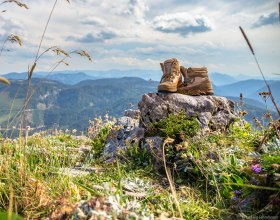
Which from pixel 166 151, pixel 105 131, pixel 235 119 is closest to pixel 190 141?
pixel 166 151

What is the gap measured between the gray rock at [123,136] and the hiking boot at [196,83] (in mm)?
1926

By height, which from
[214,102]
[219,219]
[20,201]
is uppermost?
[214,102]

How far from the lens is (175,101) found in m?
8.82

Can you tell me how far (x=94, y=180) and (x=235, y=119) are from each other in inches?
202

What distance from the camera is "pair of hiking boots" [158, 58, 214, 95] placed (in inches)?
365

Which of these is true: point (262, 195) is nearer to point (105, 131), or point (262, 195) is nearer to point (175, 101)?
point (175, 101)

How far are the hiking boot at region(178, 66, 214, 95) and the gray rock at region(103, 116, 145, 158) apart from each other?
193 centimetres

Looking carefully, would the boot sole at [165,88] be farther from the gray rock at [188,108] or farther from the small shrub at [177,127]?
the small shrub at [177,127]

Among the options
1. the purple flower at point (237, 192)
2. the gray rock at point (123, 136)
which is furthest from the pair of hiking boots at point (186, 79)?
the purple flower at point (237, 192)

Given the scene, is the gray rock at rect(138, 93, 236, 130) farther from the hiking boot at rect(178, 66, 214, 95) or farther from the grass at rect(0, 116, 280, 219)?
the grass at rect(0, 116, 280, 219)

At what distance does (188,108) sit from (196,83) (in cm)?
123

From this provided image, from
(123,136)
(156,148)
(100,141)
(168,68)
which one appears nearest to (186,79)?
(168,68)

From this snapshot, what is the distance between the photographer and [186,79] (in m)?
9.88

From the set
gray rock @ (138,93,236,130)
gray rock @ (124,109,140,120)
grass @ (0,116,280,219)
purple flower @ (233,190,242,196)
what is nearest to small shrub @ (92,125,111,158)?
gray rock @ (124,109,140,120)
